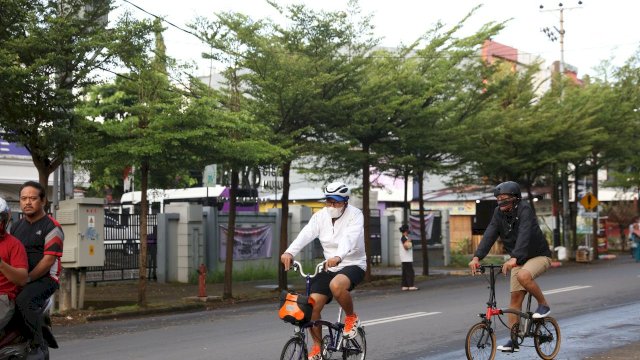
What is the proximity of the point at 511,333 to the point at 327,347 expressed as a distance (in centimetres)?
211

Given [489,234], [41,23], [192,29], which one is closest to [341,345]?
[489,234]

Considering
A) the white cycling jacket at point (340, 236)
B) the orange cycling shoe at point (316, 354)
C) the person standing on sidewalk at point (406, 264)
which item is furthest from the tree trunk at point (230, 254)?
the orange cycling shoe at point (316, 354)

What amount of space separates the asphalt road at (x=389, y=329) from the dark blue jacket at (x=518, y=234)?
5.20 feet

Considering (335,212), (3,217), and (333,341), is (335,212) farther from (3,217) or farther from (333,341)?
(3,217)

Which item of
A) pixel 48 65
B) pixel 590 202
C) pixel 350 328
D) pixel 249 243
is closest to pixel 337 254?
pixel 350 328

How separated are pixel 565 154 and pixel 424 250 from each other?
21.4 ft

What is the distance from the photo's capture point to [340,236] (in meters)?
8.81

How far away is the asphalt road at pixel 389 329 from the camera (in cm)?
1188

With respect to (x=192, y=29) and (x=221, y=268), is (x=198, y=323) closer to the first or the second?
(x=192, y=29)

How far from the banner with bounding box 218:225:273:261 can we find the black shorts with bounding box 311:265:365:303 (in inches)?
769

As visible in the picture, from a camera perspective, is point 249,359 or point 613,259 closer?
point 249,359

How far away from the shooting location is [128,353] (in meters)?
12.1

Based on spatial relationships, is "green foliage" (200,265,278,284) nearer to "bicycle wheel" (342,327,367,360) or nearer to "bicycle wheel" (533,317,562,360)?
"bicycle wheel" (533,317,562,360)

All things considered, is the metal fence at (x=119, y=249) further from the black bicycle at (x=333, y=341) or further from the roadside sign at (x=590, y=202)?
the roadside sign at (x=590, y=202)
